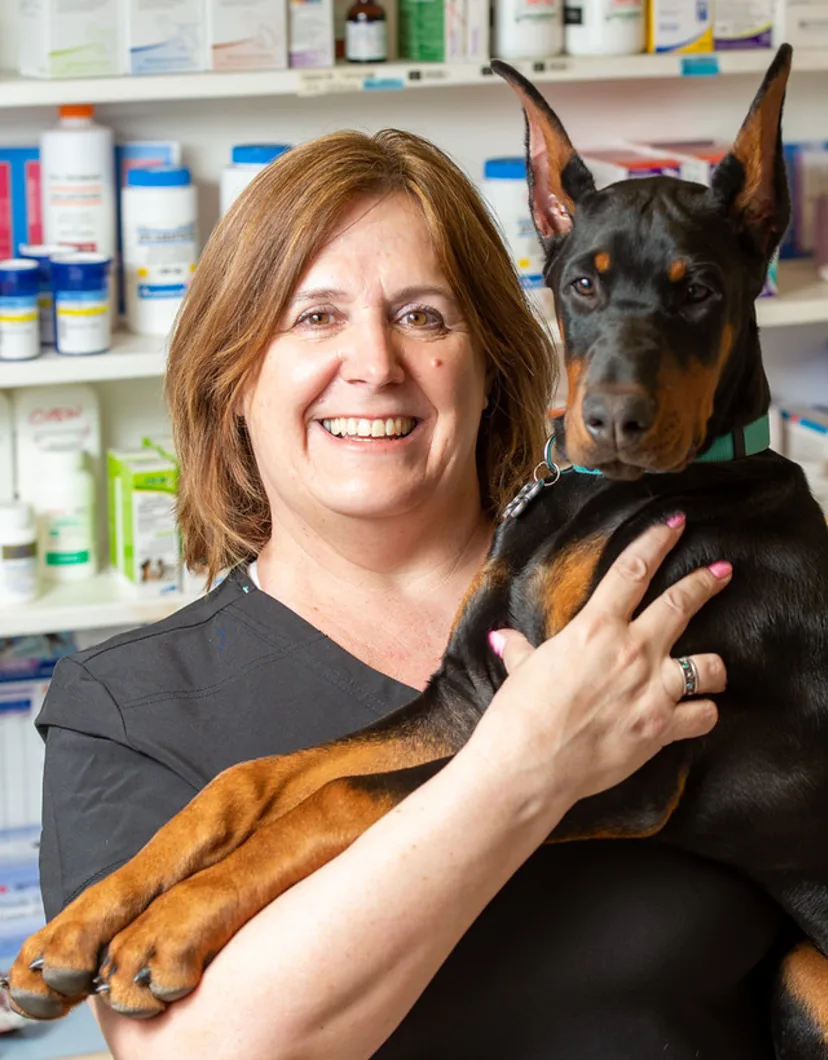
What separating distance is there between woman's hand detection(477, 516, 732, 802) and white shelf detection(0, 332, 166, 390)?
1292 millimetres

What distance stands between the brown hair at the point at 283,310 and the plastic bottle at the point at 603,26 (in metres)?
0.93

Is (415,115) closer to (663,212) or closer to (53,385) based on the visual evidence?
(53,385)

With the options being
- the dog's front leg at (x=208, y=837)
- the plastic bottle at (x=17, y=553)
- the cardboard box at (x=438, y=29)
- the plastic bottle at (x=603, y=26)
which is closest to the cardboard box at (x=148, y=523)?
the plastic bottle at (x=17, y=553)

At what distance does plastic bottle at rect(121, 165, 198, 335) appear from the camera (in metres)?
2.41

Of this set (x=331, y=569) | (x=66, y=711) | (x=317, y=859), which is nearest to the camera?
(x=317, y=859)

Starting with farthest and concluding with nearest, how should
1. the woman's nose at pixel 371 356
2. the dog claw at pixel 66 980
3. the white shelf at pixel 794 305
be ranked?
1. the white shelf at pixel 794 305
2. the woman's nose at pixel 371 356
3. the dog claw at pixel 66 980

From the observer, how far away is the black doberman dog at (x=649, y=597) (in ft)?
3.71

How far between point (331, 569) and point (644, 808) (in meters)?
0.48

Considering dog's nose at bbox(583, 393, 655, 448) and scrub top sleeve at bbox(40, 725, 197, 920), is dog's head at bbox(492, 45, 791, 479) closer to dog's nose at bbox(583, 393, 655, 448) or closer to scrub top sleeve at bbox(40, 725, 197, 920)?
dog's nose at bbox(583, 393, 655, 448)

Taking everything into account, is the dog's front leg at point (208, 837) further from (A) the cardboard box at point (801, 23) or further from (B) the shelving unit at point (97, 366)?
(A) the cardboard box at point (801, 23)

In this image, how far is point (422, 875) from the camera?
1111 millimetres

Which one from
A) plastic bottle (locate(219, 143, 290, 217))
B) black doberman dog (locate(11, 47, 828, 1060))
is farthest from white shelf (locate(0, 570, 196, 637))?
black doberman dog (locate(11, 47, 828, 1060))

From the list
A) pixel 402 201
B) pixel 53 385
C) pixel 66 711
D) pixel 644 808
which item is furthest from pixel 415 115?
pixel 644 808

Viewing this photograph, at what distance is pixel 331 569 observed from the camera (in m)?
1.56
